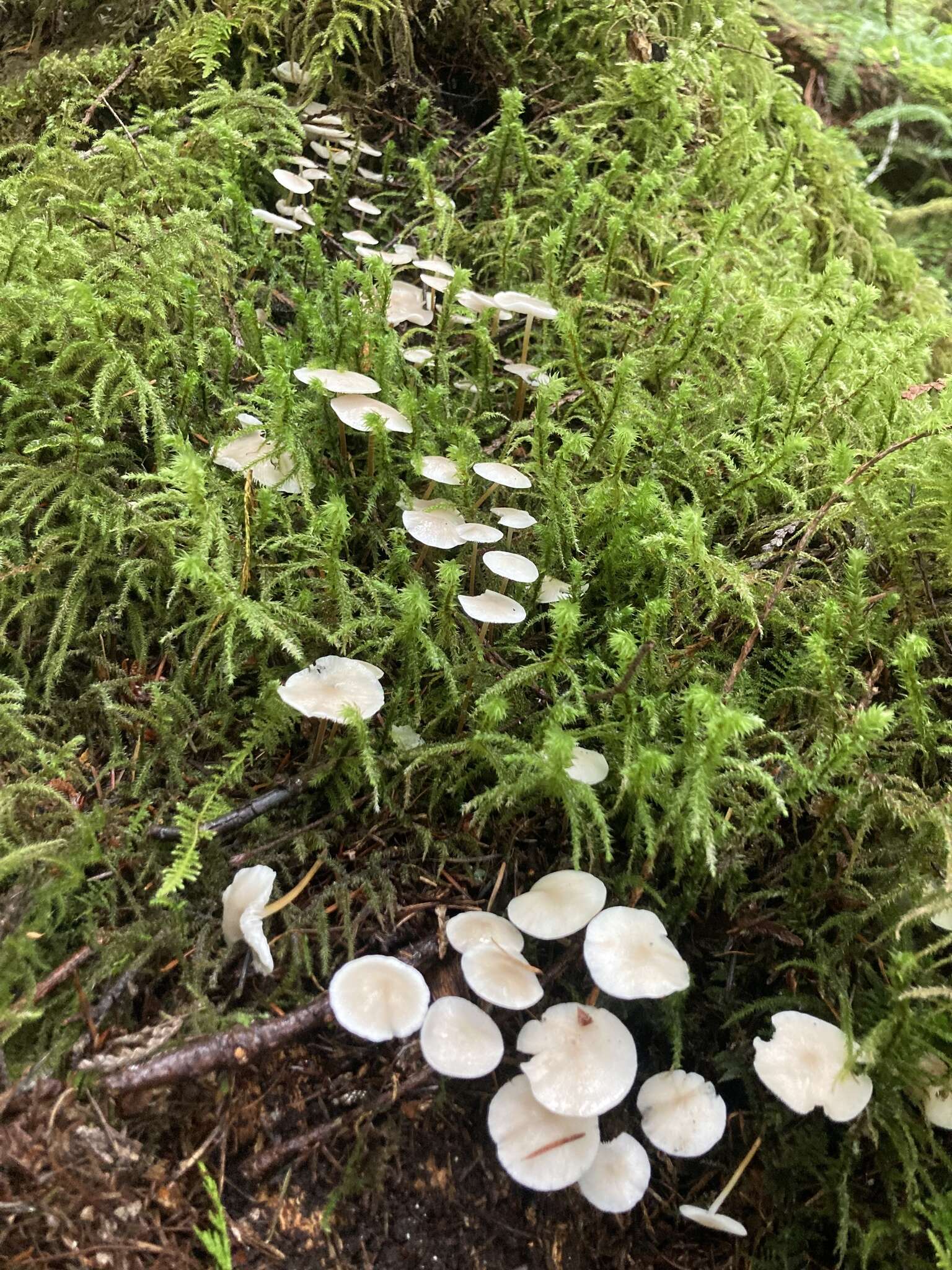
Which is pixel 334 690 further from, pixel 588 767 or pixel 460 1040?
pixel 460 1040

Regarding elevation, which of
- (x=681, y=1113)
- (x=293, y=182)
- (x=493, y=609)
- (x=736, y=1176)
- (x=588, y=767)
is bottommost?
(x=736, y=1176)

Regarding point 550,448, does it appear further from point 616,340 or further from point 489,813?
point 489,813

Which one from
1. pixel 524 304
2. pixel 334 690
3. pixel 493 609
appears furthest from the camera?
pixel 524 304

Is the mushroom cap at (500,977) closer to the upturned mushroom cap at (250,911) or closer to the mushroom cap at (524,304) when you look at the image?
the upturned mushroom cap at (250,911)

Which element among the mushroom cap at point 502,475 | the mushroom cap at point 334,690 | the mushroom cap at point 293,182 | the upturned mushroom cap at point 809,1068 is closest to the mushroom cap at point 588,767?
A: the mushroom cap at point 334,690

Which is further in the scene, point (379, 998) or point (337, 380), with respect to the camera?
point (337, 380)

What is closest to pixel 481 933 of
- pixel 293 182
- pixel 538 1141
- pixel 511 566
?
pixel 538 1141

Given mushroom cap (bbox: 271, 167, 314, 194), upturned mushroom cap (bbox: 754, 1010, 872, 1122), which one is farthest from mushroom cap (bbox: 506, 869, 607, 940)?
mushroom cap (bbox: 271, 167, 314, 194)

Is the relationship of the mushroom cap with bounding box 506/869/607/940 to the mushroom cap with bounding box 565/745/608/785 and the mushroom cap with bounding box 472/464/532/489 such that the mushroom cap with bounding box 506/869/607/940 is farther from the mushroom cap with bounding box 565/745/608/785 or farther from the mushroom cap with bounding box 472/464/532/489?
the mushroom cap with bounding box 472/464/532/489
